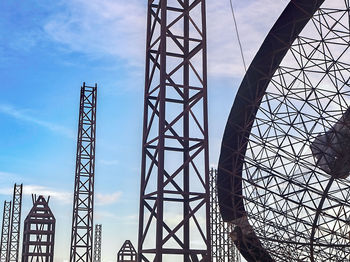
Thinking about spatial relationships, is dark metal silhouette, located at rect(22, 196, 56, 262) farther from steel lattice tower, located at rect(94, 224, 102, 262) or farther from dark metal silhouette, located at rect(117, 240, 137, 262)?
steel lattice tower, located at rect(94, 224, 102, 262)

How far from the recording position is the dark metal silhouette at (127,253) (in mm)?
40250

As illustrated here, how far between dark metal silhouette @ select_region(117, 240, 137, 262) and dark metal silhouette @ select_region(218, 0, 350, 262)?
43.7 ft

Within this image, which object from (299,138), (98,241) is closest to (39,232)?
(299,138)

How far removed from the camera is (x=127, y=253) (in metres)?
40.9

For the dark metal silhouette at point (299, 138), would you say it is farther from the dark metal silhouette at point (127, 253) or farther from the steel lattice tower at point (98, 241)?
the steel lattice tower at point (98, 241)

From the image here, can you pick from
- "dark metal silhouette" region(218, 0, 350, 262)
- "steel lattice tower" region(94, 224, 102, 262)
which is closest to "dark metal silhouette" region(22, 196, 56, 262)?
"dark metal silhouette" region(218, 0, 350, 262)

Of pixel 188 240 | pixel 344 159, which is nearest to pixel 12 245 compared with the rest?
pixel 344 159

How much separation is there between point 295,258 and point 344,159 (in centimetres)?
861

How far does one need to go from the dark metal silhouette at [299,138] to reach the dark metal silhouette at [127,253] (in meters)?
13.3

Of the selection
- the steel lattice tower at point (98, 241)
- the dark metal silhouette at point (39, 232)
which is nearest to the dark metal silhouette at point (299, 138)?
the dark metal silhouette at point (39, 232)

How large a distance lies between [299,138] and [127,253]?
68.4ft

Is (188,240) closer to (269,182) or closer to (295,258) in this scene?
(269,182)

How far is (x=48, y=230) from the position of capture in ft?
85.3

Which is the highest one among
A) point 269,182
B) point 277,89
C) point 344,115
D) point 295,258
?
point 277,89
